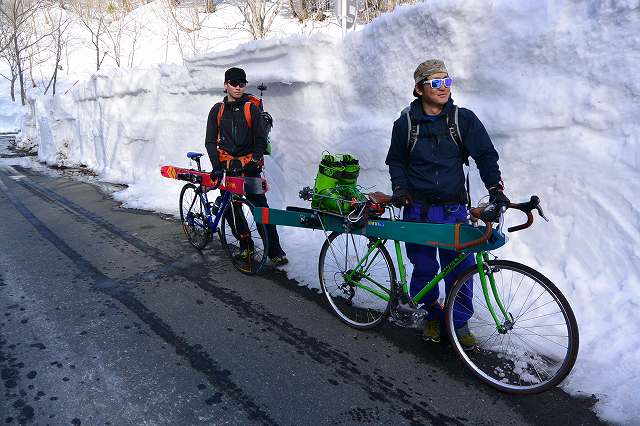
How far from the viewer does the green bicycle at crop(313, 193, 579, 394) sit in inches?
112

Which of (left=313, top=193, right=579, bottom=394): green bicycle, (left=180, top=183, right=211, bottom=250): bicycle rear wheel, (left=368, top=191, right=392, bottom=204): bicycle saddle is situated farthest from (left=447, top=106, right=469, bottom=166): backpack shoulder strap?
(left=180, top=183, right=211, bottom=250): bicycle rear wheel

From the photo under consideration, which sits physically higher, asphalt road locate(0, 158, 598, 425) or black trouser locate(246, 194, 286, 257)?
black trouser locate(246, 194, 286, 257)

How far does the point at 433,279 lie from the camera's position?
3.29m

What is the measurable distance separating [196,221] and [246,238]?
1042mm

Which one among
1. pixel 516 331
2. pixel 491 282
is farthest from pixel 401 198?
pixel 516 331

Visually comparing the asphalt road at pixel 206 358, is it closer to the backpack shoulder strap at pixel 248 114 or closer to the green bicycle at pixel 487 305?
the green bicycle at pixel 487 305

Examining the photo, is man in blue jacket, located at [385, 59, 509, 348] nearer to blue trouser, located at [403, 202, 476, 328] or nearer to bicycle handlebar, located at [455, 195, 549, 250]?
blue trouser, located at [403, 202, 476, 328]

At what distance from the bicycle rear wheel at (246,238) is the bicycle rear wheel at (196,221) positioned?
0.54 meters

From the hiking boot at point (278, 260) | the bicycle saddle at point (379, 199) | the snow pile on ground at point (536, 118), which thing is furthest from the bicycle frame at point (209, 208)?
the bicycle saddle at point (379, 199)

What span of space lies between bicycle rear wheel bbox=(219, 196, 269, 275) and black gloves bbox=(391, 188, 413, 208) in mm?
1968

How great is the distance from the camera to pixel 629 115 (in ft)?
11.8

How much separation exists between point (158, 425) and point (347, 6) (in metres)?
6.25

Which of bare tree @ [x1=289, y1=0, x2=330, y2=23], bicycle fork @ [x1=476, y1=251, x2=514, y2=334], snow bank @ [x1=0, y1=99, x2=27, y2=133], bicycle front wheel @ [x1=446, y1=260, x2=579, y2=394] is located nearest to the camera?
bicycle front wheel @ [x1=446, y1=260, x2=579, y2=394]

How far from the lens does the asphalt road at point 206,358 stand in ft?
8.98
